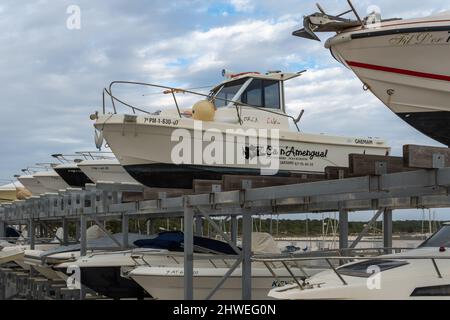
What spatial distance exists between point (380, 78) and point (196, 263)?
4237mm

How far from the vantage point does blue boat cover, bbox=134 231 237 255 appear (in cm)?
1142

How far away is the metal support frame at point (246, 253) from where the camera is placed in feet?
25.7

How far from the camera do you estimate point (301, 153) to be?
12055 millimetres

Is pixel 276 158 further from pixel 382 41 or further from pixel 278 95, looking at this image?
pixel 382 41

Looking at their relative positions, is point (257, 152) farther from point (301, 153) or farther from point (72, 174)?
point (72, 174)

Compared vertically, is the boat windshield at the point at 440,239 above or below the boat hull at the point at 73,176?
below

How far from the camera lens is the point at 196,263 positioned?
35.4ft

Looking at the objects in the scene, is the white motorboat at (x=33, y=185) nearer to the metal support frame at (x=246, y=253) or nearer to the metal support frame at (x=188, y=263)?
the metal support frame at (x=188, y=263)

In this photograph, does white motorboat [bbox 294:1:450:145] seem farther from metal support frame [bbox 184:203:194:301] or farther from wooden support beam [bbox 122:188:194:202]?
metal support frame [bbox 184:203:194:301]

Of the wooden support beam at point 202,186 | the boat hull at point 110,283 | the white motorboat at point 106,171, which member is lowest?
the boat hull at point 110,283

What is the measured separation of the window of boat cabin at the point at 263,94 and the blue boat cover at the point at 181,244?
10.2ft

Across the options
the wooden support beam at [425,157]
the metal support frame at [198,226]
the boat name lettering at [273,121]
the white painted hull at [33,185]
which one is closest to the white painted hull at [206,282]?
the boat name lettering at [273,121]

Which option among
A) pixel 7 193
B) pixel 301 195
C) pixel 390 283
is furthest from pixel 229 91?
pixel 7 193
